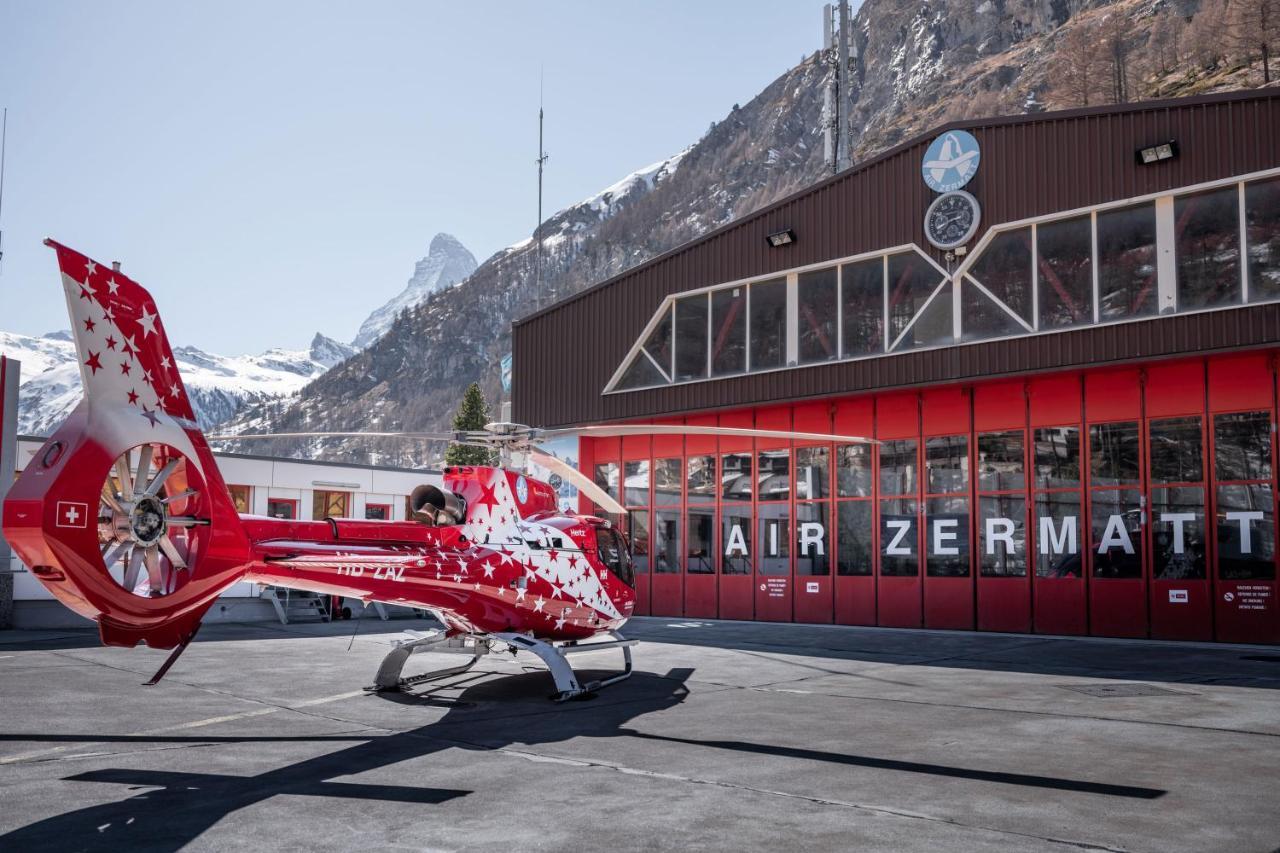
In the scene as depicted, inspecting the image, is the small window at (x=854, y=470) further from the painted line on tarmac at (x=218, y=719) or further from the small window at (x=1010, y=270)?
the painted line on tarmac at (x=218, y=719)

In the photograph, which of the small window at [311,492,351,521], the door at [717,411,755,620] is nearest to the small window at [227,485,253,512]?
the small window at [311,492,351,521]

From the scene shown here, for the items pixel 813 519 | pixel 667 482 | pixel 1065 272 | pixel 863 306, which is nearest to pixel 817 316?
pixel 863 306

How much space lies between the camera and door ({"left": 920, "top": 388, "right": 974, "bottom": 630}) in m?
19.0

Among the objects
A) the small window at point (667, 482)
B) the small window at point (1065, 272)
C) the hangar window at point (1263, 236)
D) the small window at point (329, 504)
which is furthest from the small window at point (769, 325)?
the small window at point (329, 504)

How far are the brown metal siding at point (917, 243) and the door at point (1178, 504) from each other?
99 cm

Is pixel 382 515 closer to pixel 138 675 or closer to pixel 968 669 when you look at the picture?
pixel 138 675

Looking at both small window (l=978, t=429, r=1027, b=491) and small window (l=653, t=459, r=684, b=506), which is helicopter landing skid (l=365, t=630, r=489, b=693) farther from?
small window (l=653, t=459, r=684, b=506)

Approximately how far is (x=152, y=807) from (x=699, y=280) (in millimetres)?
18812

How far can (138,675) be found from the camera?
471 inches

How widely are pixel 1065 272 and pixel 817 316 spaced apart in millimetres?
5064

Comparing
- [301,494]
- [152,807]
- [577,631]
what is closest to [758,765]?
[152,807]

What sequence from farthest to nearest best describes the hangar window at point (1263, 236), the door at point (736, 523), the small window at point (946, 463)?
the door at point (736, 523) → the small window at point (946, 463) → the hangar window at point (1263, 236)

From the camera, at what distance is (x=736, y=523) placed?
2256 centimetres

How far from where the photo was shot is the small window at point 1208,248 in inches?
635
